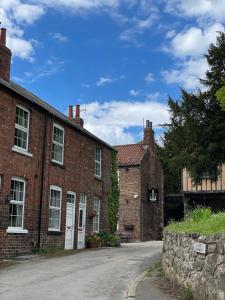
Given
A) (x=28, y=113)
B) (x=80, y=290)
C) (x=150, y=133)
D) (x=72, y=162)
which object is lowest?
(x=80, y=290)

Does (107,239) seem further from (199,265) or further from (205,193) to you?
(199,265)

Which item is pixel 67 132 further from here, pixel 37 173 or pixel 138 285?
pixel 138 285

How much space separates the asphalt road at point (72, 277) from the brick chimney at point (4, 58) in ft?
28.2

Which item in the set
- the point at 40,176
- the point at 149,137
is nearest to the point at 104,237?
the point at 40,176

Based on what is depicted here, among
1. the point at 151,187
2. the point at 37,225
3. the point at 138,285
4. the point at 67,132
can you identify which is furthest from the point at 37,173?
the point at 151,187

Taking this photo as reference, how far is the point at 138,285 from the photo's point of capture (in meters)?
12.3

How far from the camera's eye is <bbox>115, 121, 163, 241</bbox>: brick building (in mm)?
39062

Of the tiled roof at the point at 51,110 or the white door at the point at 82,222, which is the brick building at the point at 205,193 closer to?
the tiled roof at the point at 51,110

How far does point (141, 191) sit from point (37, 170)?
62.8 ft

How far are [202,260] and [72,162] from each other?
53.2 ft

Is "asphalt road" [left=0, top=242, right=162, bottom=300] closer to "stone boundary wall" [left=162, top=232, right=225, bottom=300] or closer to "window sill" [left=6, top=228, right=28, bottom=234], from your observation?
"stone boundary wall" [left=162, top=232, right=225, bottom=300]

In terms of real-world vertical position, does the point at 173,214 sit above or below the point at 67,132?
below

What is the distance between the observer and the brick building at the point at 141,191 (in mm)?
39062

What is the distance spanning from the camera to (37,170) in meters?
21.5
